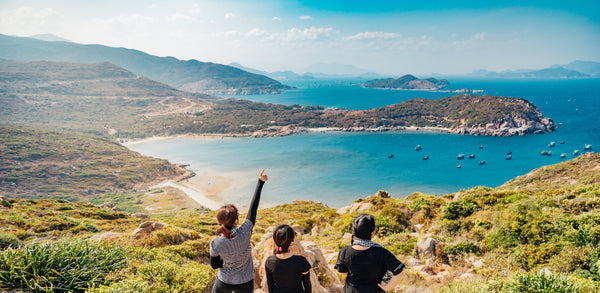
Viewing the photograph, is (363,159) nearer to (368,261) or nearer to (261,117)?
(261,117)

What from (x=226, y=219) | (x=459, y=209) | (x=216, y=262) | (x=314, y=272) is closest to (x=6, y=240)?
(x=216, y=262)

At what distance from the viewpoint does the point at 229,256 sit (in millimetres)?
4137

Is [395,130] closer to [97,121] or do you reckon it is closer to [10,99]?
[97,121]

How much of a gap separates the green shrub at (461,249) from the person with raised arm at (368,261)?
614cm

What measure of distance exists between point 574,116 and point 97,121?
898 feet

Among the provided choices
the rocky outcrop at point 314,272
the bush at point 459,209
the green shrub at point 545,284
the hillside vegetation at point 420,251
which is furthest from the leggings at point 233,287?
the bush at point 459,209

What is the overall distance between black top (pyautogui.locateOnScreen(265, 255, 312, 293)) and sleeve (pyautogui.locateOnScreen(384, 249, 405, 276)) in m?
1.10

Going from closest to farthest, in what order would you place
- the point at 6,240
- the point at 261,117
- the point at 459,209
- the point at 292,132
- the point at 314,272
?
1. the point at 314,272
2. the point at 6,240
3. the point at 459,209
4. the point at 292,132
5. the point at 261,117

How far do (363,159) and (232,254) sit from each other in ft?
335

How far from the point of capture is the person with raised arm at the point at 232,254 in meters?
4.01

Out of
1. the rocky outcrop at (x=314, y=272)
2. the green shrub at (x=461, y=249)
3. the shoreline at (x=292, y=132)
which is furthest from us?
the shoreline at (x=292, y=132)

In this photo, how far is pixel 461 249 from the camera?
8695 millimetres

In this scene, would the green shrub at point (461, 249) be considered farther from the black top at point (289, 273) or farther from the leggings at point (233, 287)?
the leggings at point (233, 287)

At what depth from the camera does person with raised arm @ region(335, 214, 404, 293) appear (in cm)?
376
